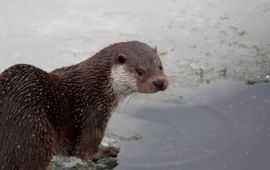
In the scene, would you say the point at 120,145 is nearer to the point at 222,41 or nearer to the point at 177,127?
the point at 177,127

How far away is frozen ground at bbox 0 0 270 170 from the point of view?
3639mm

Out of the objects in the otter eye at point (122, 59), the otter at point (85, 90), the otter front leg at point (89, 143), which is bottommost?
the otter front leg at point (89, 143)

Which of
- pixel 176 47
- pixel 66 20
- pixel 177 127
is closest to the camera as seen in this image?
pixel 177 127

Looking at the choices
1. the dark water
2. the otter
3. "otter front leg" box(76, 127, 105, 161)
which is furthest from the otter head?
the dark water

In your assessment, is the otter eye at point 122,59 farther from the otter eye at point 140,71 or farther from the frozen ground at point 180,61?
the frozen ground at point 180,61

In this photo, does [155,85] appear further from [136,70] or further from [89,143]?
[89,143]

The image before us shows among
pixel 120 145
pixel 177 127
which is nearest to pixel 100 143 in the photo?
pixel 120 145

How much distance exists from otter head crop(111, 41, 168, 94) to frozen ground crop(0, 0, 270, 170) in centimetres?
36

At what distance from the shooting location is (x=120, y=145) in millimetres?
3701

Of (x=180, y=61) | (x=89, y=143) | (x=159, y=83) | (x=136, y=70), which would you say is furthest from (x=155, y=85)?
(x=180, y=61)

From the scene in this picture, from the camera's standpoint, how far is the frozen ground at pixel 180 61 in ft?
11.9

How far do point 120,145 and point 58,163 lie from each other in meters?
0.34

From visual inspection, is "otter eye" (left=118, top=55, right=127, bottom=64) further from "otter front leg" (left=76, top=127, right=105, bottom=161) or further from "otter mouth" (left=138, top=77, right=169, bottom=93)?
"otter front leg" (left=76, top=127, right=105, bottom=161)

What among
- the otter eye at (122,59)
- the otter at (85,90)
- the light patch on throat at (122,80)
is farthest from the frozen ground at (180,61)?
the otter eye at (122,59)
